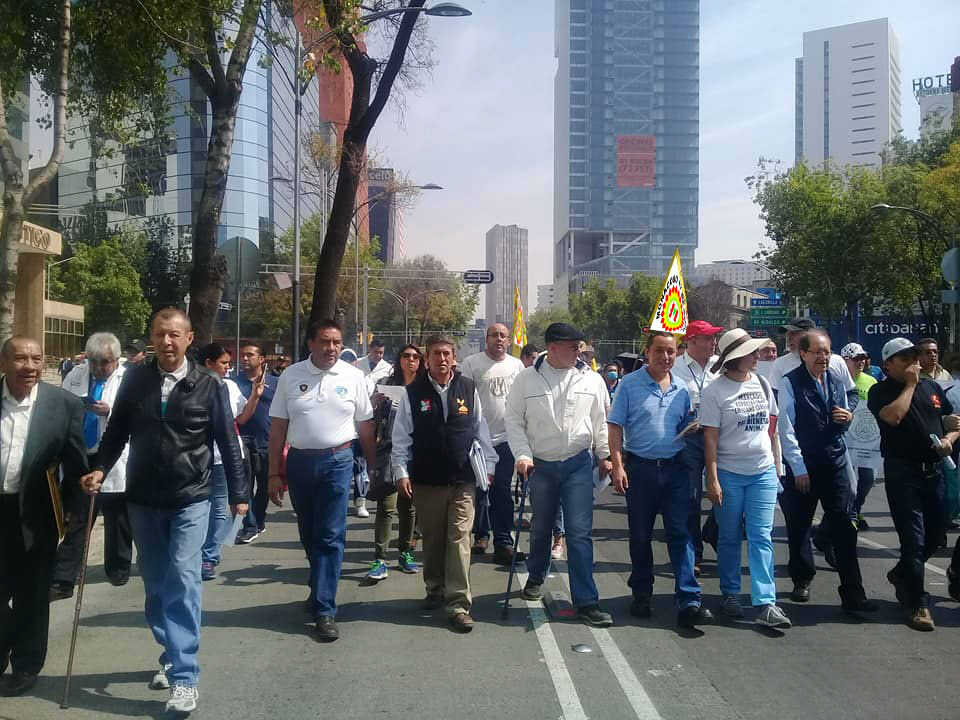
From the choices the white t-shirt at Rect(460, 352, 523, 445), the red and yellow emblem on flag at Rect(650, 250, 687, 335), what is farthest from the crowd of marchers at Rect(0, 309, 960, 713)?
the red and yellow emblem on flag at Rect(650, 250, 687, 335)

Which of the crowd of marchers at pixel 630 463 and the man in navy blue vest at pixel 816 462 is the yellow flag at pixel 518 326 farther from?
the man in navy blue vest at pixel 816 462

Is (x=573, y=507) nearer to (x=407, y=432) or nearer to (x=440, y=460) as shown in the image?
(x=440, y=460)

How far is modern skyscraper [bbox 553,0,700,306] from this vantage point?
170 m

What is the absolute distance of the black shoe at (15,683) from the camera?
15.6ft

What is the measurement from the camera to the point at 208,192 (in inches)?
482

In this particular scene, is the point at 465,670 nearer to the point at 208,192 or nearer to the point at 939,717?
the point at 939,717

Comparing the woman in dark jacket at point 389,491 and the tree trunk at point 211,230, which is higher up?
the tree trunk at point 211,230

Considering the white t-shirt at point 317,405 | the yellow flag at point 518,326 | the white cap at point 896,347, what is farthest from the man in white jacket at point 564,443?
the yellow flag at point 518,326

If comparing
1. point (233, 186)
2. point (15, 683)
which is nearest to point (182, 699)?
point (15, 683)

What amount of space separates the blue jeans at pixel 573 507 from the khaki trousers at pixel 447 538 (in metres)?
0.49

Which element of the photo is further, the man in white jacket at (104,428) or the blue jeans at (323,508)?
the man in white jacket at (104,428)

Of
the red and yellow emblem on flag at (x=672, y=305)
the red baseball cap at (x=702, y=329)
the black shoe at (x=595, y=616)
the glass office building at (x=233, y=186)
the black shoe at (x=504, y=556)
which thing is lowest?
the black shoe at (x=504, y=556)

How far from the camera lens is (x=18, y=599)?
482 centimetres

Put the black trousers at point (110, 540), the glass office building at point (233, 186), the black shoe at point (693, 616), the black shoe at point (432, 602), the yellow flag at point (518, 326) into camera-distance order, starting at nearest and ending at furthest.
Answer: the black shoe at point (693, 616)
the black shoe at point (432, 602)
the black trousers at point (110, 540)
the yellow flag at point (518, 326)
the glass office building at point (233, 186)
